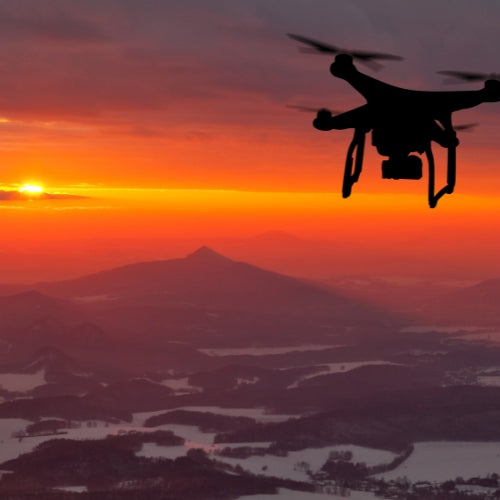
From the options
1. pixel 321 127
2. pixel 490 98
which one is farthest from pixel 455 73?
pixel 321 127

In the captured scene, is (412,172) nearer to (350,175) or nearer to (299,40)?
(350,175)

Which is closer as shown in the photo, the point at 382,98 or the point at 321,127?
the point at 382,98

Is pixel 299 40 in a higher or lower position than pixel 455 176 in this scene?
higher

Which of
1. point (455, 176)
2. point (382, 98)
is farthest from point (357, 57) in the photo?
point (455, 176)

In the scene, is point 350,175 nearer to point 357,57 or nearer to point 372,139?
point 372,139
